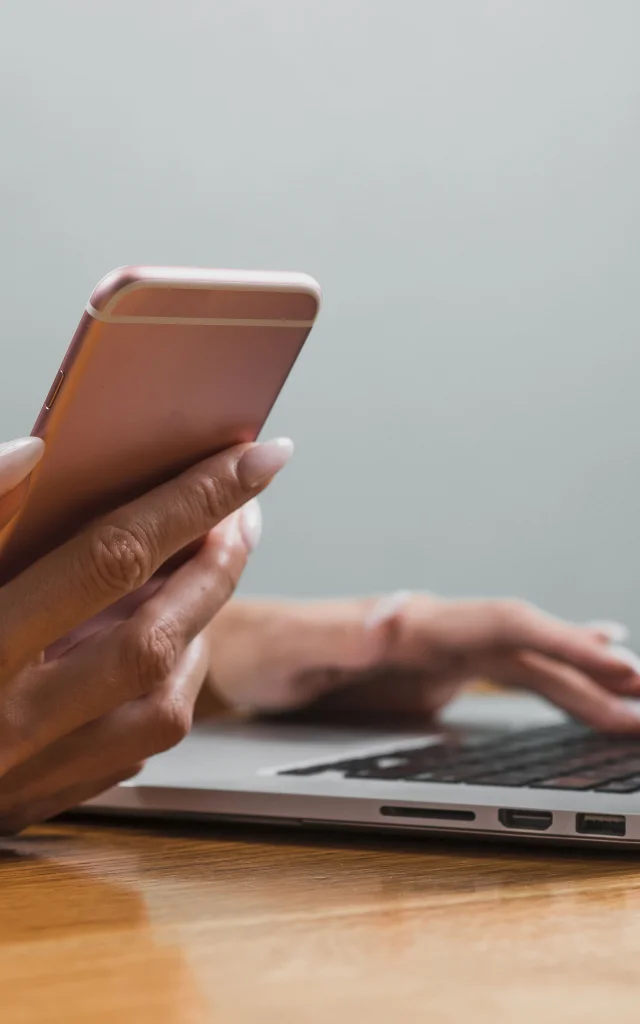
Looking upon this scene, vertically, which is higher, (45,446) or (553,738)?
(45,446)

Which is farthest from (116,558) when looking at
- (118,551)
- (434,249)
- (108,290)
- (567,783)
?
(434,249)

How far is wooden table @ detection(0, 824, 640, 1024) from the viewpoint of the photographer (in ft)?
0.94

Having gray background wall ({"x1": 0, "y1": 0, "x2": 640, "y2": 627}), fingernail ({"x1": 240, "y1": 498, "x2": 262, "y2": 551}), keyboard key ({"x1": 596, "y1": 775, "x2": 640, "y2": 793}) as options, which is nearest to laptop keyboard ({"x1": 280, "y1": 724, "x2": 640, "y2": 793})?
keyboard key ({"x1": 596, "y1": 775, "x2": 640, "y2": 793})

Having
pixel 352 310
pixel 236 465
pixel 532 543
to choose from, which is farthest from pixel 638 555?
pixel 236 465

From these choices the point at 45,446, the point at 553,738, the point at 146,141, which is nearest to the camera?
the point at 45,446

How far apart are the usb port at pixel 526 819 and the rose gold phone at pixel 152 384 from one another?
17 centimetres

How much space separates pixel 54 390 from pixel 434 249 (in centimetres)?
182

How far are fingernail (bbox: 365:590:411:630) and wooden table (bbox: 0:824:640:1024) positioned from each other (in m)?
0.44

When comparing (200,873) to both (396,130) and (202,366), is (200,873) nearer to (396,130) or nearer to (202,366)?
(202,366)

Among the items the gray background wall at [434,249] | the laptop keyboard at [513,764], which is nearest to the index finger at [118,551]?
the laptop keyboard at [513,764]

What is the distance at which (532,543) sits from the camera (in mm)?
2146

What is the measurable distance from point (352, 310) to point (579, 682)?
1.33m

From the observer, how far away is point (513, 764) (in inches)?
23.4

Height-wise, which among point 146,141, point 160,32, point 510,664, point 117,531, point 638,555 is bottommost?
point 638,555
